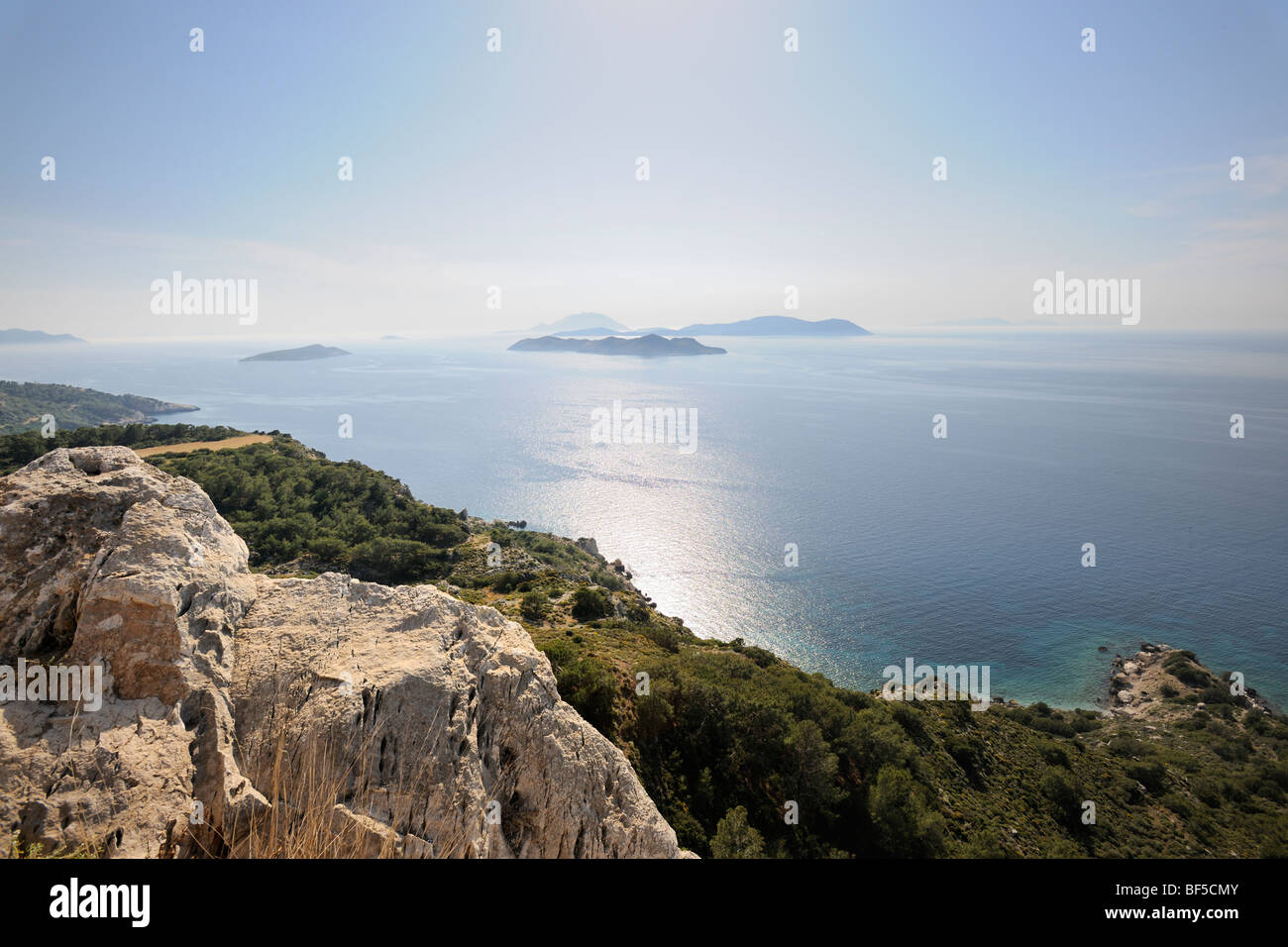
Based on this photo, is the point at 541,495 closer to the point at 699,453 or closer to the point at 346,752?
the point at 699,453

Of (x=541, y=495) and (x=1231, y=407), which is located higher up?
(x=1231, y=407)

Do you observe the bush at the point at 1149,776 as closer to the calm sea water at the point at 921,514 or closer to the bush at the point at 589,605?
the calm sea water at the point at 921,514

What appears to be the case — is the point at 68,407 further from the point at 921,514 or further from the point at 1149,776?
the point at 1149,776

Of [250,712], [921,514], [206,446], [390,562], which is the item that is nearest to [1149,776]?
[250,712]

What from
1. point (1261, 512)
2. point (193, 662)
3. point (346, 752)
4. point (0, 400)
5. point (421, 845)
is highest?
point (0, 400)

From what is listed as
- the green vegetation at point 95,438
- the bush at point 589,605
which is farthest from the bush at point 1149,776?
the green vegetation at point 95,438

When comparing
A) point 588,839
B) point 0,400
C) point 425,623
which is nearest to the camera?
point 588,839

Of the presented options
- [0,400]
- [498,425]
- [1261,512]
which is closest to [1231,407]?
[1261,512]

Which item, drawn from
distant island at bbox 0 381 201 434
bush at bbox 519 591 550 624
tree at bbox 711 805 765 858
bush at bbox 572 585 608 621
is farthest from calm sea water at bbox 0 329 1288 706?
tree at bbox 711 805 765 858
